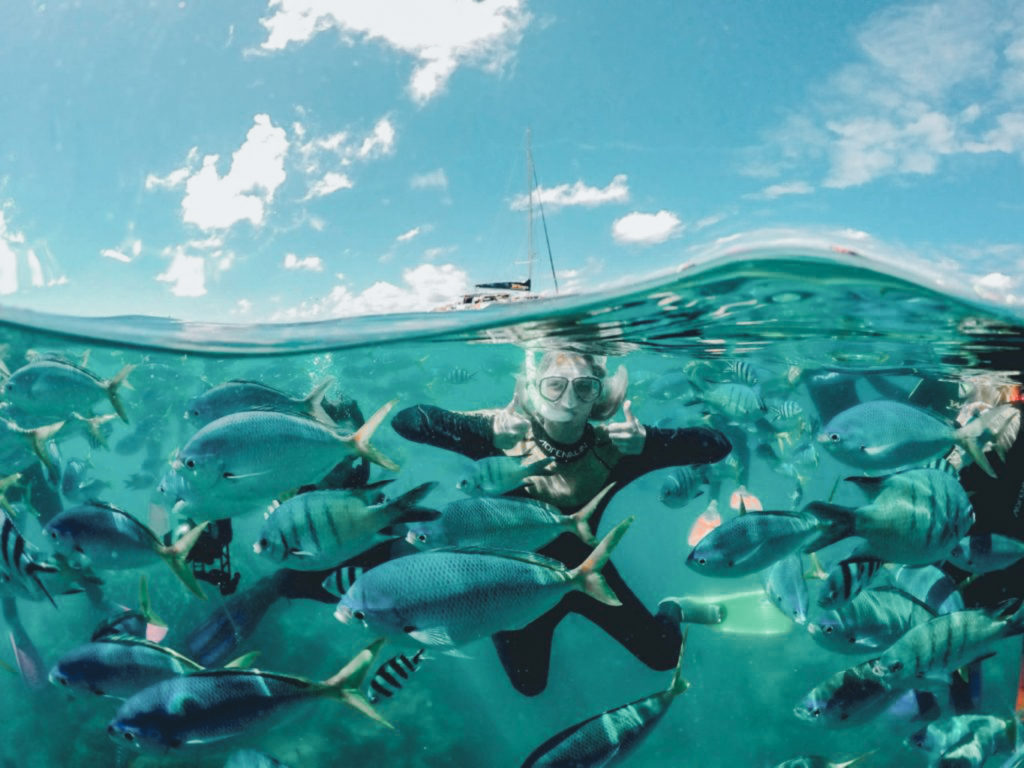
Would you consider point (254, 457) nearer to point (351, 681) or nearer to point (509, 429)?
point (351, 681)

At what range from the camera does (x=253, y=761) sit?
3.98 metres

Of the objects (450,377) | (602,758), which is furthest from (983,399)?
(450,377)

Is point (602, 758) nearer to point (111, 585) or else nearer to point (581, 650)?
point (581, 650)

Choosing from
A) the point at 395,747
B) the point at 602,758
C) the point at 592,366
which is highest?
the point at 592,366

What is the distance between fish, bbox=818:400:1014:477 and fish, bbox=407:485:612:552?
2.44 metres

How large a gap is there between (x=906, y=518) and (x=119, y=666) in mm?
5702

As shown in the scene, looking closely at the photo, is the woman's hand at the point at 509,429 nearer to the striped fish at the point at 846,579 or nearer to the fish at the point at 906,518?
the fish at the point at 906,518

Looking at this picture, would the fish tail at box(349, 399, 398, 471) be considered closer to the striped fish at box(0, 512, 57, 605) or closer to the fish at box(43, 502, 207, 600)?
the fish at box(43, 502, 207, 600)

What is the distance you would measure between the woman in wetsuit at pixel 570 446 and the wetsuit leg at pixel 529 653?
1 cm

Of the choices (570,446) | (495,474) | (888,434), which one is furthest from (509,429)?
(888,434)

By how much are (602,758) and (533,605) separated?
A: 1.37m

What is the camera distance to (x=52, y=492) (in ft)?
35.9

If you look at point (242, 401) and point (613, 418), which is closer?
point (242, 401)

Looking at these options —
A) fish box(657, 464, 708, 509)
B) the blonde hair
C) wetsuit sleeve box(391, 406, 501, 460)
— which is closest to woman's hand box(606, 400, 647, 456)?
the blonde hair
